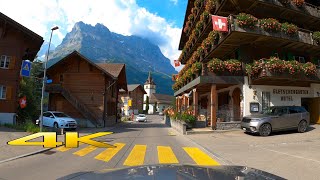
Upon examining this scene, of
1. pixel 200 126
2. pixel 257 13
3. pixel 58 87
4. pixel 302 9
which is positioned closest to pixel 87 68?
pixel 58 87

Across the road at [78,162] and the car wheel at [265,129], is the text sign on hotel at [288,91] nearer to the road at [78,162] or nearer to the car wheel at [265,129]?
the car wheel at [265,129]

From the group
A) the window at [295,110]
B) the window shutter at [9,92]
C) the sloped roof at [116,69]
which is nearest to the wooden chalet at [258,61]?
the window at [295,110]

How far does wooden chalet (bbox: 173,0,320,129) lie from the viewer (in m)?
21.7

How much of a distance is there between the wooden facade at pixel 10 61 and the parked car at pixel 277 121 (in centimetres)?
1873

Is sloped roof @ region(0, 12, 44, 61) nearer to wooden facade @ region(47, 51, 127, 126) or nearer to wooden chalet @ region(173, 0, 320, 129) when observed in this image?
wooden facade @ region(47, 51, 127, 126)

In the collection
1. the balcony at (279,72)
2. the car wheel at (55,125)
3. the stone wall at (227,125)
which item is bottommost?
the car wheel at (55,125)

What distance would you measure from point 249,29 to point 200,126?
826cm

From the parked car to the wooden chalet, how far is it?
2.77m

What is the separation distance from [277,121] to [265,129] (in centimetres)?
93

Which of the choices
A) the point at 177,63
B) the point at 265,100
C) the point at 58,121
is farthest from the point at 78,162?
the point at 177,63

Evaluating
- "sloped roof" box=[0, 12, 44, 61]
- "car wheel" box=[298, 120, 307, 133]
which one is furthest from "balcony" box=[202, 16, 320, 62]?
"sloped roof" box=[0, 12, 44, 61]

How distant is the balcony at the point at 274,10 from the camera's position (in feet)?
77.2

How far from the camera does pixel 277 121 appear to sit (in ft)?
62.3

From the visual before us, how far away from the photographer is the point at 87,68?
36688 mm
